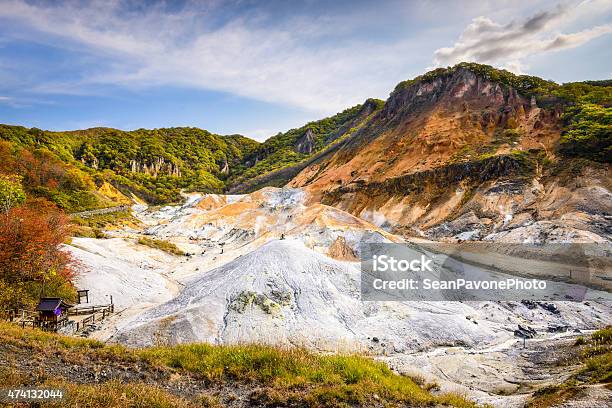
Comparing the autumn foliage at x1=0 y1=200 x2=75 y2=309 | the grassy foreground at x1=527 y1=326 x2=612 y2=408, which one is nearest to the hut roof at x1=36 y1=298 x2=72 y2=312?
the autumn foliage at x1=0 y1=200 x2=75 y2=309

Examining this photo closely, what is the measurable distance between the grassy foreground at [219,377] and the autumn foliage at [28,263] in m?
12.3

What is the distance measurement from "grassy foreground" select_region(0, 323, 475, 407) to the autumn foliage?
40.2 feet

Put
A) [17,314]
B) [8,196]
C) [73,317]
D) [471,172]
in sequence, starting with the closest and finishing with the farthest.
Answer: [17,314] < [73,317] < [8,196] < [471,172]

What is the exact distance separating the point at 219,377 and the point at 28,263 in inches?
796

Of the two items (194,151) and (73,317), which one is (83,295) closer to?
(73,317)

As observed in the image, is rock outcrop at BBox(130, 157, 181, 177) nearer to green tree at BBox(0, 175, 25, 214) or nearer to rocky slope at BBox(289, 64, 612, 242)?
rocky slope at BBox(289, 64, 612, 242)

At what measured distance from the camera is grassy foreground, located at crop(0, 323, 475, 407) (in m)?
8.38

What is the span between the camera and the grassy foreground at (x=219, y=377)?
8.38 metres

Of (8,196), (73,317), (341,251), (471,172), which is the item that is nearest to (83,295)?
(73,317)

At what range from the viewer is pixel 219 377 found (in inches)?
415

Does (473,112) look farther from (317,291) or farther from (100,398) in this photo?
(100,398)

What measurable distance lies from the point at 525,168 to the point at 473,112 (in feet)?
67.5

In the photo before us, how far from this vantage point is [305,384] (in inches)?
394

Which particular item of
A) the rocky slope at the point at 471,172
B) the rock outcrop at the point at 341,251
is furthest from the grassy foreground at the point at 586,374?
the rocky slope at the point at 471,172
